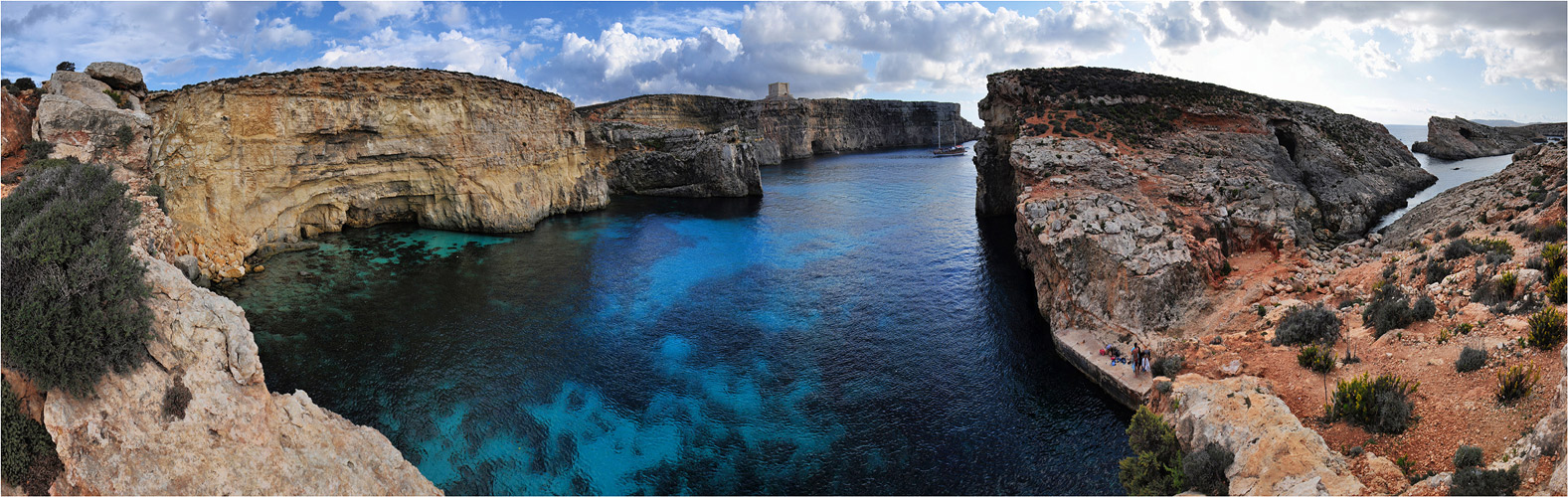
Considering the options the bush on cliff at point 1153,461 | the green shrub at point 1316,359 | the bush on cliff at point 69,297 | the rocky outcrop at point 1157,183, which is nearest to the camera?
the bush on cliff at point 69,297

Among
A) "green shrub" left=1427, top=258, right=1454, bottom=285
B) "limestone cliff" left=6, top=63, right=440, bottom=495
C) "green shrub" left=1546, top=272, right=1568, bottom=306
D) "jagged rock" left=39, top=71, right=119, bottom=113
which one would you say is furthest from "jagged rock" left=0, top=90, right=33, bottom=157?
"green shrub" left=1427, top=258, right=1454, bottom=285

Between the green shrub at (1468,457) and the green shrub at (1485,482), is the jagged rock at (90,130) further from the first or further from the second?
the green shrub at (1468,457)

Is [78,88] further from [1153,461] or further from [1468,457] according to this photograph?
[1468,457]

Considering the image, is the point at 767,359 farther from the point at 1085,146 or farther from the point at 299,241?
the point at 299,241

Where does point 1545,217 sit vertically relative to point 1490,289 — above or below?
above

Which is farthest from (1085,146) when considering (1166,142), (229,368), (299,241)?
(299,241)

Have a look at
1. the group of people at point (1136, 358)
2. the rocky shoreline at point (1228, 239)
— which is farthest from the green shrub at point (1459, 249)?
the group of people at point (1136, 358)

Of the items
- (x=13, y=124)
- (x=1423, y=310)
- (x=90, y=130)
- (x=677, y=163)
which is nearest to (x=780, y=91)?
(x=677, y=163)
